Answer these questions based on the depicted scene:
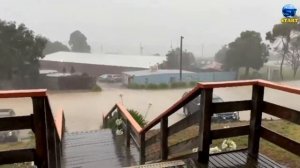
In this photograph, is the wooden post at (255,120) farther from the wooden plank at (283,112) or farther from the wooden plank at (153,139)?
the wooden plank at (153,139)

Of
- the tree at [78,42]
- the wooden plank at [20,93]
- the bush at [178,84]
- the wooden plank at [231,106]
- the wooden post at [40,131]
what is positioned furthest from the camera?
the tree at [78,42]

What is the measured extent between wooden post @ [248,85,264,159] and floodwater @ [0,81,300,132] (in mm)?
12664

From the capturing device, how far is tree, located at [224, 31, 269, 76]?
37906 mm

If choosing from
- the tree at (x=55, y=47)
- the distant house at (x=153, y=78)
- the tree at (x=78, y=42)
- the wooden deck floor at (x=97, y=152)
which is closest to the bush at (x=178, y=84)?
the distant house at (x=153, y=78)

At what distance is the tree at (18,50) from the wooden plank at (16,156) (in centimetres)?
3020

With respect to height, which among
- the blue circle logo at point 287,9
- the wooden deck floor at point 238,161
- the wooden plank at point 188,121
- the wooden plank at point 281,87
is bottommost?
the wooden deck floor at point 238,161

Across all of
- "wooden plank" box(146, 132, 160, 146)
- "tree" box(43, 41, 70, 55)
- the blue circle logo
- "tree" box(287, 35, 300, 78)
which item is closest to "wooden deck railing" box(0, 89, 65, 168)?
"wooden plank" box(146, 132, 160, 146)

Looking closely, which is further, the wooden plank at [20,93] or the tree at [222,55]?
the tree at [222,55]

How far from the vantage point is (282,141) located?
2.89m

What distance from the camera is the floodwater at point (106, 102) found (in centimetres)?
1934

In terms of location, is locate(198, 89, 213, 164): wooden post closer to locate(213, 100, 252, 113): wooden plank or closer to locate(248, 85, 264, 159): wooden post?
locate(213, 100, 252, 113): wooden plank

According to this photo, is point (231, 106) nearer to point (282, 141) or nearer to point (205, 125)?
point (205, 125)

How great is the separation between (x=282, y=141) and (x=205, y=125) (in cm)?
70

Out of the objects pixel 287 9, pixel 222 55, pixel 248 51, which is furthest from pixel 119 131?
pixel 222 55
